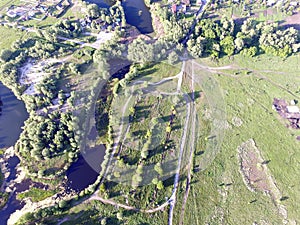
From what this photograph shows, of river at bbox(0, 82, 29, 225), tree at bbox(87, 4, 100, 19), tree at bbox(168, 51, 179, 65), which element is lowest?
river at bbox(0, 82, 29, 225)

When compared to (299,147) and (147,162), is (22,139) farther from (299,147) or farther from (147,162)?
(299,147)

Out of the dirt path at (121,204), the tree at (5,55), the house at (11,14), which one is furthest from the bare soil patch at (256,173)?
the house at (11,14)

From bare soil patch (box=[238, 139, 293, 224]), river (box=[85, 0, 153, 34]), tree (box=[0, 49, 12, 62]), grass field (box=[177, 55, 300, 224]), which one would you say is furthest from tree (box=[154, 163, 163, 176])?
tree (box=[0, 49, 12, 62])

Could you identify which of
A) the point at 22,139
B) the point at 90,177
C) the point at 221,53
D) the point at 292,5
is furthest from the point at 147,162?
the point at 292,5

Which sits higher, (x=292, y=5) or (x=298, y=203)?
(x=292, y=5)

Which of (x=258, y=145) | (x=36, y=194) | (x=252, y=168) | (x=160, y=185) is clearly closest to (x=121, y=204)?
(x=160, y=185)

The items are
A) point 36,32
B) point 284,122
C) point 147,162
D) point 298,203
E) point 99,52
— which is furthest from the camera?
point 36,32

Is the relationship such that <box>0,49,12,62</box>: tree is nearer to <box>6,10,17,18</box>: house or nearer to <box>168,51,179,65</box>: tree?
<box>6,10,17,18</box>: house

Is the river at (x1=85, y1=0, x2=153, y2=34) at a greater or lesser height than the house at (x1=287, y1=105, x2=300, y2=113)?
greater

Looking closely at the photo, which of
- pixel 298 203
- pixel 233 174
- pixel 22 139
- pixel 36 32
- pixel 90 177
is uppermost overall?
pixel 36 32
